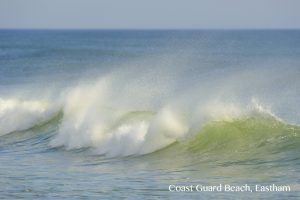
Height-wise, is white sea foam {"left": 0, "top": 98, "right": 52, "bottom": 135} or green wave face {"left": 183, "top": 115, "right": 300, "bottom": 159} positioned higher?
white sea foam {"left": 0, "top": 98, "right": 52, "bottom": 135}

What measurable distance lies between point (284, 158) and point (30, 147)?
6.28 meters

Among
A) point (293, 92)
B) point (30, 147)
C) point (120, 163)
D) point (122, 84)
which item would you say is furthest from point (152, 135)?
point (293, 92)

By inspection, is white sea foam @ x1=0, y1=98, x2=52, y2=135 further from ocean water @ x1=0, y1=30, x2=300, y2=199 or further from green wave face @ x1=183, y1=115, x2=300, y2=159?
green wave face @ x1=183, y1=115, x2=300, y2=159

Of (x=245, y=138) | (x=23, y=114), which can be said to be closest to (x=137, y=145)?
(x=245, y=138)

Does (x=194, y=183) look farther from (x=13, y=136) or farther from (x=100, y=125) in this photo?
(x=13, y=136)

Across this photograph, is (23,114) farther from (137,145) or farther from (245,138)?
(245,138)

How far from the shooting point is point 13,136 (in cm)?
1955

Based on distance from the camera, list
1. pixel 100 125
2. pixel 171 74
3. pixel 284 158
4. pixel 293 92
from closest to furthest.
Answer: pixel 284 158 → pixel 100 125 → pixel 293 92 → pixel 171 74

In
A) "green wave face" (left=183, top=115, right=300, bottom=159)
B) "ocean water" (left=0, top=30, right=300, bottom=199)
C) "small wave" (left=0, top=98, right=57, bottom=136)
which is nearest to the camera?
"ocean water" (left=0, top=30, right=300, bottom=199)

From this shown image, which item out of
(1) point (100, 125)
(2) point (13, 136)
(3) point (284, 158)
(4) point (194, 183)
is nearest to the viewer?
(4) point (194, 183)

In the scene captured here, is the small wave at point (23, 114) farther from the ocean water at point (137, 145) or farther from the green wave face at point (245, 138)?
the green wave face at point (245, 138)

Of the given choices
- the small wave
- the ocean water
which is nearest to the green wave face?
the ocean water

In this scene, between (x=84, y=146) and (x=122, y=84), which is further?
(x=122, y=84)

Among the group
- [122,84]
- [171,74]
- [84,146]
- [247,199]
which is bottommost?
[247,199]
